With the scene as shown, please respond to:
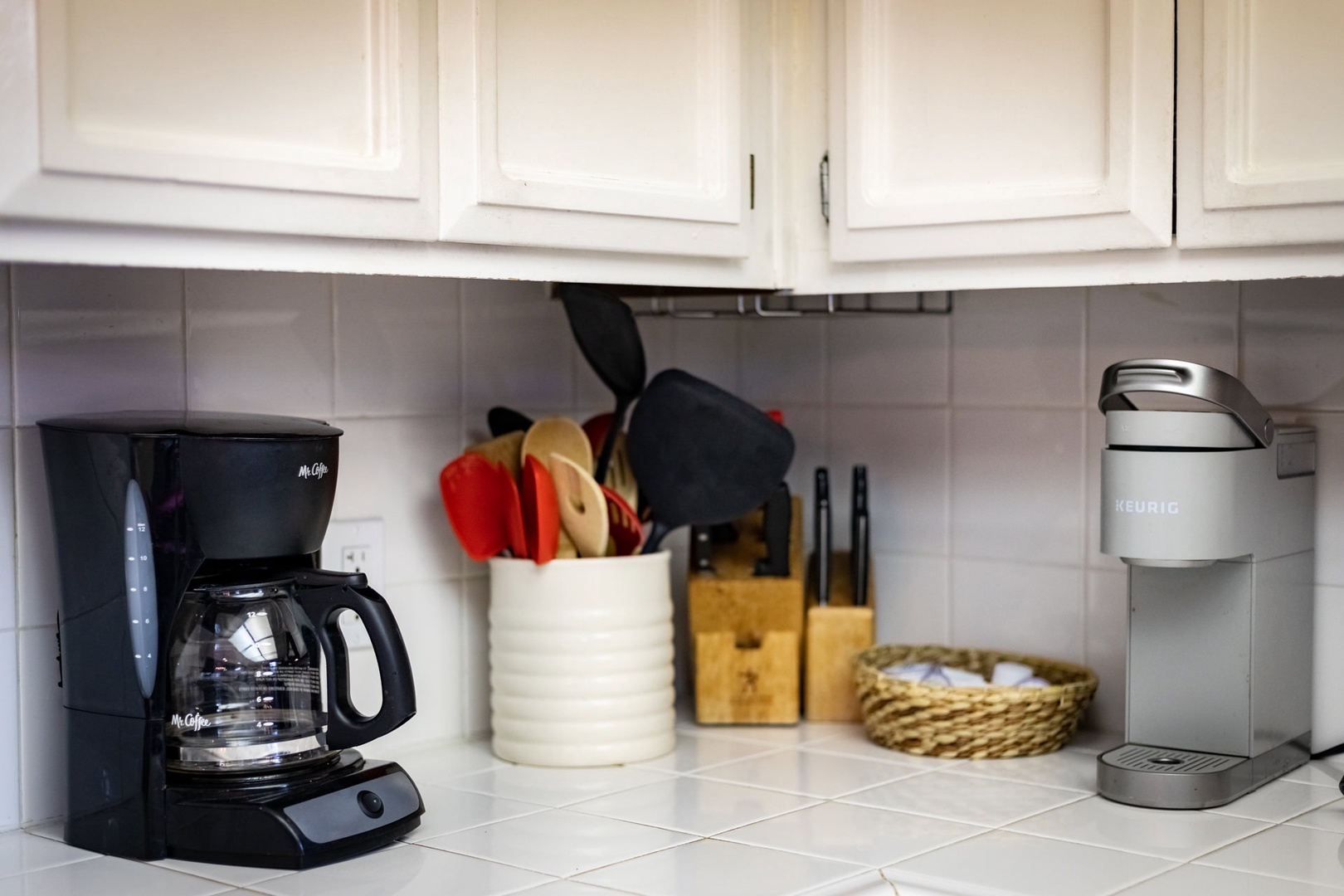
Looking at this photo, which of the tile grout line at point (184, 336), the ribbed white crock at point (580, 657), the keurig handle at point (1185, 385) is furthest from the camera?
the ribbed white crock at point (580, 657)

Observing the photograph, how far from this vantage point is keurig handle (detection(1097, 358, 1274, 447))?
119cm

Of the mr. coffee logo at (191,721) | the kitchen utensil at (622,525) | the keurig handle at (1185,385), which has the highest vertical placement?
the keurig handle at (1185,385)

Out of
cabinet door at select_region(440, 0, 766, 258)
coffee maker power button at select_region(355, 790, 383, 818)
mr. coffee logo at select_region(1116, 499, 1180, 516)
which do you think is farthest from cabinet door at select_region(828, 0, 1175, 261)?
coffee maker power button at select_region(355, 790, 383, 818)

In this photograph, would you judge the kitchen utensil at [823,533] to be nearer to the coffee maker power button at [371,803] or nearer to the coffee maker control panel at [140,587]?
the coffee maker power button at [371,803]

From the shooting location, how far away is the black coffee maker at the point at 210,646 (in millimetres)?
1103

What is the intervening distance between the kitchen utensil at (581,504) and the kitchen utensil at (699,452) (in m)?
0.07

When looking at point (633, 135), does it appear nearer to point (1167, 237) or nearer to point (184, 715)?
point (1167, 237)

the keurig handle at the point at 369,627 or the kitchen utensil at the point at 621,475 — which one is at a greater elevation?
the kitchen utensil at the point at 621,475

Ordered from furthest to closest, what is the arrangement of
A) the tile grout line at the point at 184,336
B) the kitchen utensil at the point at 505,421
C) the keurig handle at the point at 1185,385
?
1. the kitchen utensil at the point at 505,421
2. the tile grout line at the point at 184,336
3. the keurig handle at the point at 1185,385

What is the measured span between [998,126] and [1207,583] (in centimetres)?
46

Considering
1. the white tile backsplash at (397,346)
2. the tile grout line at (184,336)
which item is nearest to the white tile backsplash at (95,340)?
the tile grout line at (184,336)

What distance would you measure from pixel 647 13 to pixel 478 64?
20 centimetres

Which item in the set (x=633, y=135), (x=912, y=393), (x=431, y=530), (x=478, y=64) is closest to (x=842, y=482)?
(x=912, y=393)

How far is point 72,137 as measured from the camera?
0.95 metres
